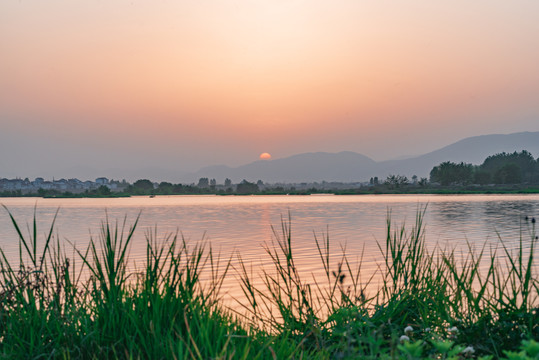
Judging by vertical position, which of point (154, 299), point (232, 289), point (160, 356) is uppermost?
point (154, 299)

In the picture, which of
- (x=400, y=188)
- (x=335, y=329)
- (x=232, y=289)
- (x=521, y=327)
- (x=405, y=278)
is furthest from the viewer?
(x=400, y=188)

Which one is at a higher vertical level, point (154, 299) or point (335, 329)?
point (154, 299)

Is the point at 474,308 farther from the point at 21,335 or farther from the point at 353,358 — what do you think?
the point at 21,335

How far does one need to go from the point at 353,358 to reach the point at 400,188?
119915mm

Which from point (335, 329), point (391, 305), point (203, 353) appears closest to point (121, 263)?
point (203, 353)

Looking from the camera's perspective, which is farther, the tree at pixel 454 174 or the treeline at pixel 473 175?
the tree at pixel 454 174

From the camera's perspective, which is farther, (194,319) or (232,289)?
(232,289)

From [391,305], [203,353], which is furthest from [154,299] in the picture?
[391,305]

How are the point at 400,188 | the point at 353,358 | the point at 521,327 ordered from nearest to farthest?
1. the point at 353,358
2. the point at 521,327
3. the point at 400,188

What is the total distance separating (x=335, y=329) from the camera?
492cm

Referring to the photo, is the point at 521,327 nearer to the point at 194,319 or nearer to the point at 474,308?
the point at 474,308

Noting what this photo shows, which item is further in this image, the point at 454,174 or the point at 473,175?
the point at 473,175

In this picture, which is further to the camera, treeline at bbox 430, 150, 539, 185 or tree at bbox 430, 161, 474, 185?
tree at bbox 430, 161, 474, 185

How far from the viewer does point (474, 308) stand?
15.6ft
